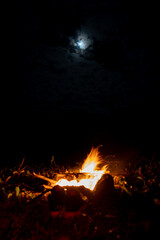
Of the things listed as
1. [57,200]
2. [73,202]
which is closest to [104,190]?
[73,202]

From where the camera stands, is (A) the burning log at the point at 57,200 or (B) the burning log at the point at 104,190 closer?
(A) the burning log at the point at 57,200

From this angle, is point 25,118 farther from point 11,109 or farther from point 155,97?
point 155,97

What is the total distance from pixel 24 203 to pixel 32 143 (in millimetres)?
7950

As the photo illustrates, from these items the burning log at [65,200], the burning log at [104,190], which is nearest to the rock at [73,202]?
the burning log at [65,200]

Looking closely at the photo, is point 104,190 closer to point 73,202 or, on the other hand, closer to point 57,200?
point 73,202

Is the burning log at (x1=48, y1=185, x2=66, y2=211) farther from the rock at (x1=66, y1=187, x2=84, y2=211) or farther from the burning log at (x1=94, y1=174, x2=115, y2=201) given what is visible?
the burning log at (x1=94, y1=174, x2=115, y2=201)

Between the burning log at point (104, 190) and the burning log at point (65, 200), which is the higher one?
the burning log at point (104, 190)

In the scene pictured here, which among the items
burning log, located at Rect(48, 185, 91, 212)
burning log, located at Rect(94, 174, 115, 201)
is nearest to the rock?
burning log, located at Rect(48, 185, 91, 212)

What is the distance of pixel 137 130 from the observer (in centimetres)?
1152

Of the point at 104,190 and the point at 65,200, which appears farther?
the point at 104,190

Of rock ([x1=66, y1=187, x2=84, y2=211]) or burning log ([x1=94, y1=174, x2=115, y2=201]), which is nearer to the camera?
rock ([x1=66, y1=187, x2=84, y2=211])

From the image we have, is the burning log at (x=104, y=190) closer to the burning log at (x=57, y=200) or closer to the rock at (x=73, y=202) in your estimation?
the rock at (x=73, y=202)

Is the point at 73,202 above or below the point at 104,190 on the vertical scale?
below

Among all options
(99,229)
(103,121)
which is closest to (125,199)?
(99,229)
